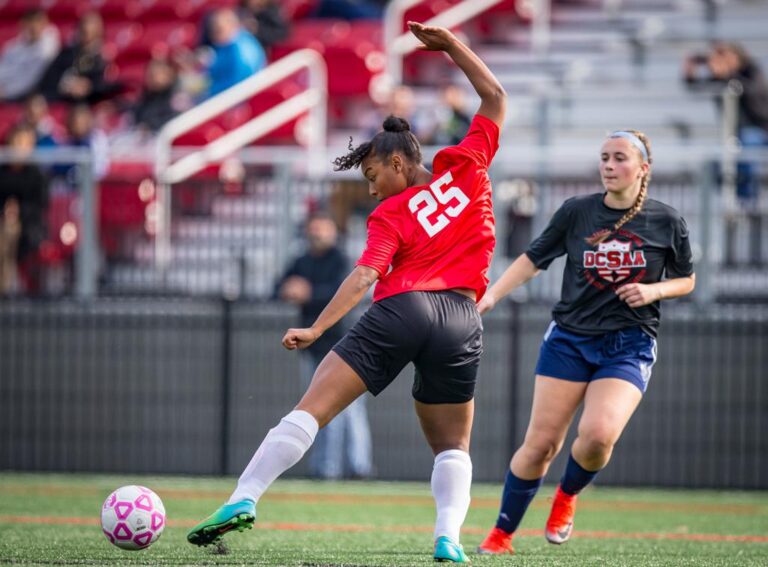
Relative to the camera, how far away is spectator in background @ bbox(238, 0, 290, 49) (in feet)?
58.2

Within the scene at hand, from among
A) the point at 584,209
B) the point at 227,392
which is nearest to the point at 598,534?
the point at 584,209

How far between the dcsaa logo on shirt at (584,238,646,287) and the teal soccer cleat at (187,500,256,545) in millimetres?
2402

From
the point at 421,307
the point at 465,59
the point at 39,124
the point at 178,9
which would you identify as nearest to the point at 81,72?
the point at 39,124

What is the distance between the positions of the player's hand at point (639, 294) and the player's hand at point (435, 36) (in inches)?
63.0

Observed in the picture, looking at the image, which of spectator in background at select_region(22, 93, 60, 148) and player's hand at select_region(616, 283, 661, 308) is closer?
player's hand at select_region(616, 283, 661, 308)

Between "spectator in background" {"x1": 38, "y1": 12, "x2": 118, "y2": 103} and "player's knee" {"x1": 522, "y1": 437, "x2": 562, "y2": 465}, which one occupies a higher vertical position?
"spectator in background" {"x1": 38, "y1": 12, "x2": 118, "y2": 103}

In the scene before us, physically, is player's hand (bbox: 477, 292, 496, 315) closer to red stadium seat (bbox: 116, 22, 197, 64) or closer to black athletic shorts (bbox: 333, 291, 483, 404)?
black athletic shorts (bbox: 333, 291, 483, 404)

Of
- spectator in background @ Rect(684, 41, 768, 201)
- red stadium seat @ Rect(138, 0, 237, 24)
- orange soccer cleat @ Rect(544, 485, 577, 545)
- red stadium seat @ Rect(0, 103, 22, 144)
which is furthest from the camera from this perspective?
red stadium seat @ Rect(138, 0, 237, 24)

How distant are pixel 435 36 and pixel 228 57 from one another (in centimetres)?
999

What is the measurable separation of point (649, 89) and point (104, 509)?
10799 mm

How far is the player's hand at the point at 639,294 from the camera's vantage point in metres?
7.07

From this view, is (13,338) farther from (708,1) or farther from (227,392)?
(708,1)

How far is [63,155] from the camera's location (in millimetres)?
13531

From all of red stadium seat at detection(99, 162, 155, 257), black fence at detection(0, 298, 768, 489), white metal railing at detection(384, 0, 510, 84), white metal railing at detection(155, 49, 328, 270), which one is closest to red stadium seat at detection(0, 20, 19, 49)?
white metal railing at detection(155, 49, 328, 270)
